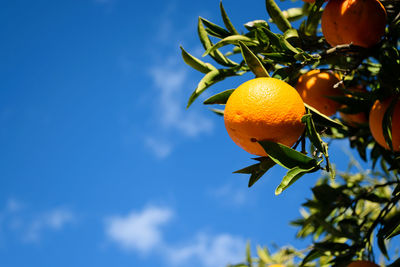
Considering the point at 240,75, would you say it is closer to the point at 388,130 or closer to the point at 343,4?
the point at 343,4

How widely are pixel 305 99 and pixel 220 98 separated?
52cm

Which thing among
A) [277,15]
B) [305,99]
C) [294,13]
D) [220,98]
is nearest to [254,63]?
[220,98]

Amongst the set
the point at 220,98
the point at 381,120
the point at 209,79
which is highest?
the point at 209,79

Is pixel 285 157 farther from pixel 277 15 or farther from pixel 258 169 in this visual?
pixel 277 15

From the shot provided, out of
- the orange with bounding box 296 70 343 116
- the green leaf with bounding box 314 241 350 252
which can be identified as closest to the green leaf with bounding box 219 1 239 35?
the orange with bounding box 296 70 343 116

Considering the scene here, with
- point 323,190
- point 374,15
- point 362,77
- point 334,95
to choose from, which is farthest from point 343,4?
point 323,190

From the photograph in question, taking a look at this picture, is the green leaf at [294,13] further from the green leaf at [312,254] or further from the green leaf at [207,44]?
the green leaf at [312,254]

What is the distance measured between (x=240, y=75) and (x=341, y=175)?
1605mm

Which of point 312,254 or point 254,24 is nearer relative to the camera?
point 254,24

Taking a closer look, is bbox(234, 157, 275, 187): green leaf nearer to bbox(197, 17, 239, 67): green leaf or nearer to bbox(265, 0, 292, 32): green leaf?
bbox(197, 17, 239, 67): green leaf

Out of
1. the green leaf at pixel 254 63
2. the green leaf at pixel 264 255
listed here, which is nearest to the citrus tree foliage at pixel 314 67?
the green leaf at pixel 254 63

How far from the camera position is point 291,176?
113 centimetres

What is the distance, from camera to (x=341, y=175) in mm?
2922

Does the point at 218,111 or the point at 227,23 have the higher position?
the point at 227,23
